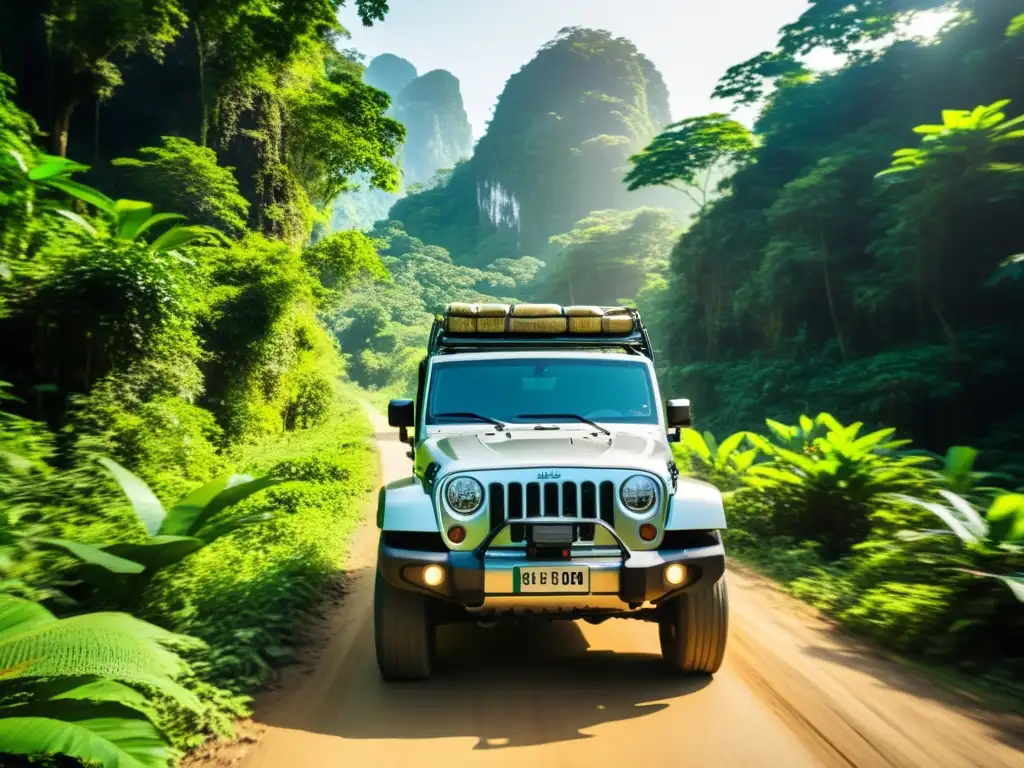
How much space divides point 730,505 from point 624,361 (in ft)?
16.6

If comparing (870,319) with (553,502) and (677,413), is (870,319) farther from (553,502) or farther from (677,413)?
(553,502)

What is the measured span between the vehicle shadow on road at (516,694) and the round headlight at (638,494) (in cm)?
105

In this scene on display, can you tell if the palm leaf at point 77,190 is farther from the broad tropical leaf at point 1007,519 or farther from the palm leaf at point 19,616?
the broad tropical leaf at point 1007,519

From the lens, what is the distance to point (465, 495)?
4102mm

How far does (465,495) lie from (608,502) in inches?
30.5

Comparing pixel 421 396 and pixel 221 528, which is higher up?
pixel 421 396

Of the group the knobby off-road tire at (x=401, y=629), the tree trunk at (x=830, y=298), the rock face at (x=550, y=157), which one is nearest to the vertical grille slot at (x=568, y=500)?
the knobby off-road tire at (x=401, y=629)

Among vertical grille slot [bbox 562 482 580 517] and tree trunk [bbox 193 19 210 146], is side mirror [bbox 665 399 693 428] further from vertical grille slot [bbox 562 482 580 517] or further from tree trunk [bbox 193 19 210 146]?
tree trunk [bbox 193 19 210 146]

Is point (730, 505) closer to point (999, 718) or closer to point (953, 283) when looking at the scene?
point (999, 718)

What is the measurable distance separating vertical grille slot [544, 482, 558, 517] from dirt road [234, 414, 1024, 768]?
1.06 m

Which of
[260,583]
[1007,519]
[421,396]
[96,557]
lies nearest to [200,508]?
→ [260,583]

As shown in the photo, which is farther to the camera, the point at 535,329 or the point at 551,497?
the point at 535,329

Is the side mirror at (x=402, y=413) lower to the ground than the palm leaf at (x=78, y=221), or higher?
lower

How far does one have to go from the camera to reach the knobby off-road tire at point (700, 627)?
4.25 m
